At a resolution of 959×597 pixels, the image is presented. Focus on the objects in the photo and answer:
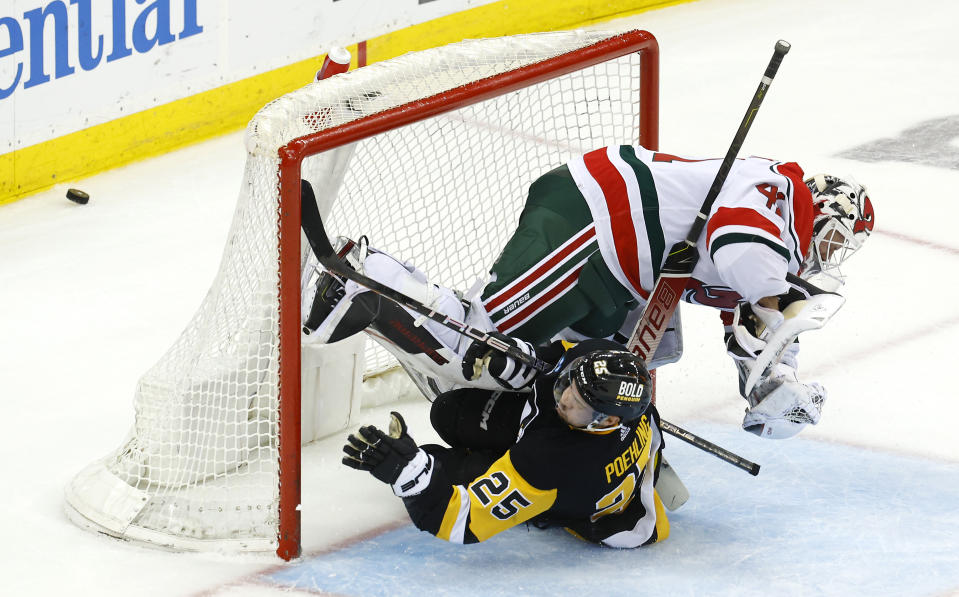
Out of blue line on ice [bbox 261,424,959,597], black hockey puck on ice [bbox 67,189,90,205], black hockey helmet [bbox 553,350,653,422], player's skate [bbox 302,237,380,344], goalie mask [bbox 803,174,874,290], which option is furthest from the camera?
black hockey puck on ice [bbox 67,189,90,205]

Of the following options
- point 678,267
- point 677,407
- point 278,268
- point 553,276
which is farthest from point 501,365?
point 677,407

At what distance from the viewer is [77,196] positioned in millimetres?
5195

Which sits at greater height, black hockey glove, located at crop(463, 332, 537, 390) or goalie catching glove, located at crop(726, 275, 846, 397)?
goalie catching glove, located at crop(726, 275, 846, 397)

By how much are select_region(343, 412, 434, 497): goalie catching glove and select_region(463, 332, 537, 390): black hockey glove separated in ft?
1.18

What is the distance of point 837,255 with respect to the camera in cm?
333

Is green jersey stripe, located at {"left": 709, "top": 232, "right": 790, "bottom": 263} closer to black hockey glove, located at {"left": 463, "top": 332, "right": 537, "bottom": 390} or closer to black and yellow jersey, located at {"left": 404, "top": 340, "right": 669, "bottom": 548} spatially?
black and yellow jersey, located at {"left": 404, "top": 340, "right": 669, "bottom": 548}

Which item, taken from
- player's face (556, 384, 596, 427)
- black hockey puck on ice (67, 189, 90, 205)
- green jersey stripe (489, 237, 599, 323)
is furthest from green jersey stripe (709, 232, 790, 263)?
black hockey puck on ice (67, 189, 90, 205)

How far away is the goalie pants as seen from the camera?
10.9 ft

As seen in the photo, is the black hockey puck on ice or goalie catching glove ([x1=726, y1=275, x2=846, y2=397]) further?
the black hockey puck on ice

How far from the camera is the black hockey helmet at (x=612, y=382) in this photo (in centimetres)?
287

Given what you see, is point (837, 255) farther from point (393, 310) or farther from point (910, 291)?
point (910, 291)

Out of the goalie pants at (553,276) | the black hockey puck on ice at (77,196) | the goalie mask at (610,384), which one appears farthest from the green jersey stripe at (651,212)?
the black hockey puck on ice at (77,196)

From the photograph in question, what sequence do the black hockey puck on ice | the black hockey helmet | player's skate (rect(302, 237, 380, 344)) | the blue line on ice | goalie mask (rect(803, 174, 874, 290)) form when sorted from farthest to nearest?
the black hockey puck on ice → goalie mask (rect(803, 174, 874, 290)) → player's skate (rect(302, 237, 380, 344)) → the blue line on ice → the black hockey helmet

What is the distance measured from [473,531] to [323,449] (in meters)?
0.79
